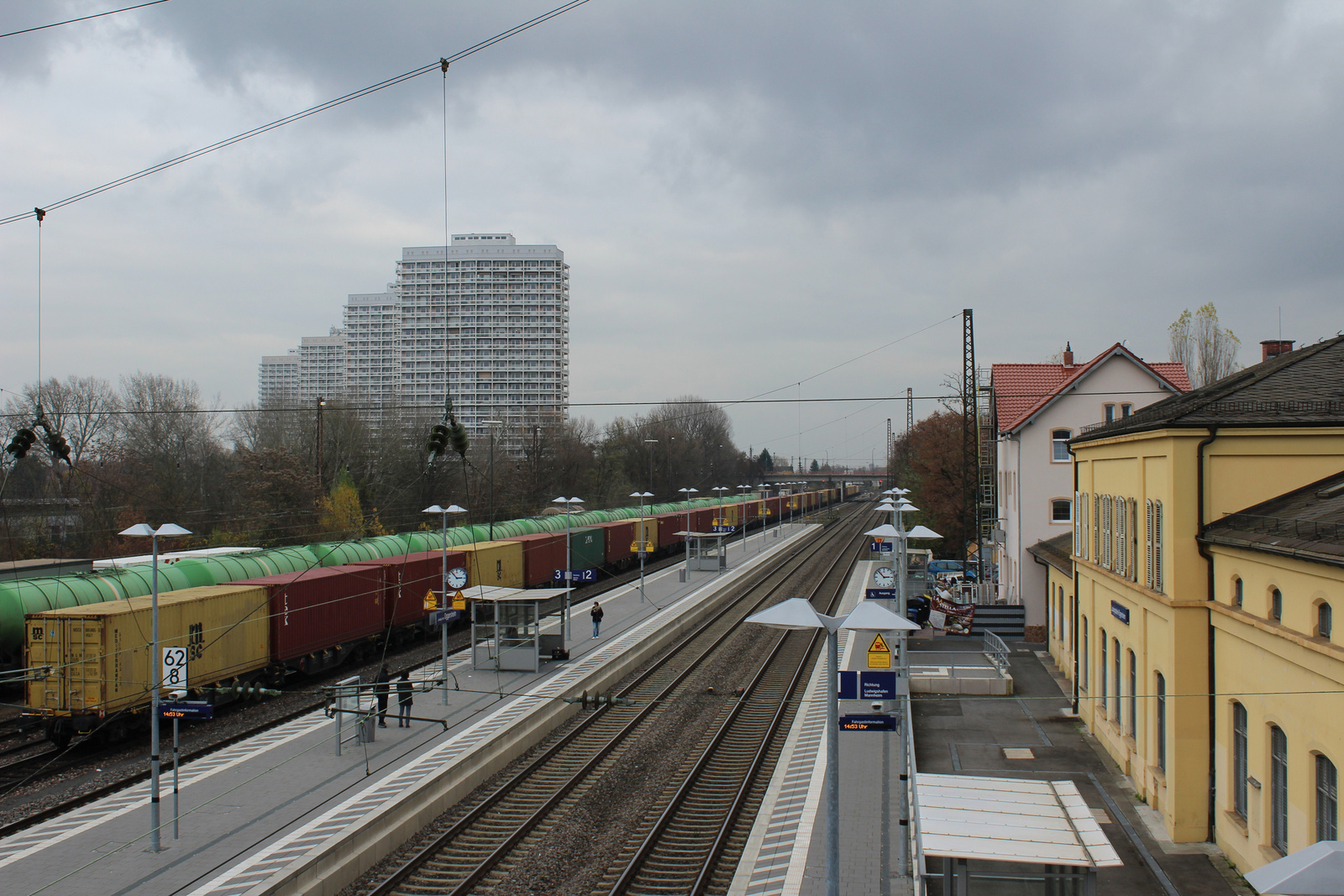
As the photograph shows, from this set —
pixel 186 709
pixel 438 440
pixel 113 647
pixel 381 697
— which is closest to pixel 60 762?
pixel 113 647

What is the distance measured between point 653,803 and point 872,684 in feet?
16.4

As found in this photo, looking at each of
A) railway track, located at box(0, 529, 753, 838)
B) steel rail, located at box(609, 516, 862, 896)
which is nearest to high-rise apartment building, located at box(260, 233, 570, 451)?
railway track, located at box(0, 529, 753, 838)

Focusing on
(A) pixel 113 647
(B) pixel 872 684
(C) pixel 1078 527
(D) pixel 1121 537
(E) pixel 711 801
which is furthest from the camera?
(C) pixel 1078 527

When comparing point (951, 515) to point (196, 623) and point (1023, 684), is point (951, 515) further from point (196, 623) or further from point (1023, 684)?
point (196, 623)

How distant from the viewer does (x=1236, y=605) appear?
32.8 ft

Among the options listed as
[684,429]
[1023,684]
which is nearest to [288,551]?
[1023,684]

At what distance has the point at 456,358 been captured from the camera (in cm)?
11994

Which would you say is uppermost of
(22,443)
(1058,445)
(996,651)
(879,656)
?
(1058,445)

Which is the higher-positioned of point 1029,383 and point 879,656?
point 1029,383

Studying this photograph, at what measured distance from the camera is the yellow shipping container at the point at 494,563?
97.8 feet

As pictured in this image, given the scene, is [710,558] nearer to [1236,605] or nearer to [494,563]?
[494,563]

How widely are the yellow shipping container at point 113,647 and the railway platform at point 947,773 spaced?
1129 centimetres

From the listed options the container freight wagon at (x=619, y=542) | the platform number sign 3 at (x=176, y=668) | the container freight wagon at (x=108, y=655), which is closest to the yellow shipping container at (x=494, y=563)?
the container freight wagon at (x=619, y=542)

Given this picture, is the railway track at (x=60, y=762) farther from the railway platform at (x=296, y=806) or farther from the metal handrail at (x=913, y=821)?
the metal handrail at (x=913, y=821)
